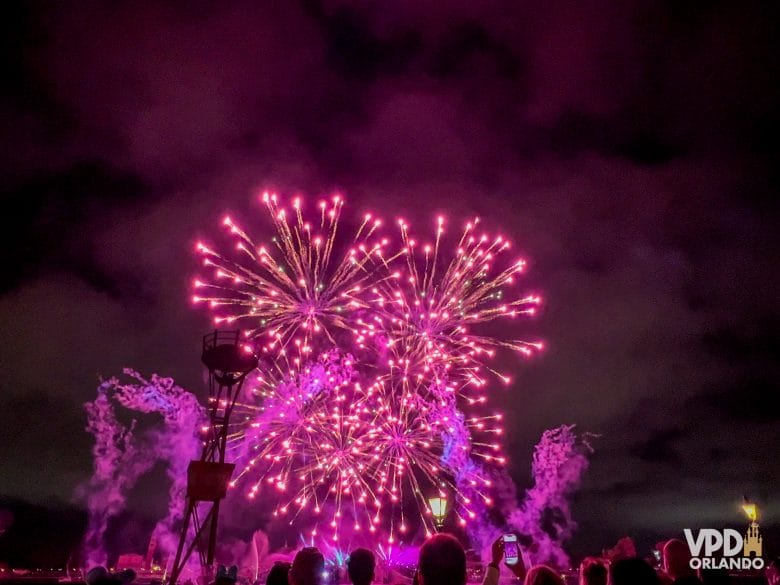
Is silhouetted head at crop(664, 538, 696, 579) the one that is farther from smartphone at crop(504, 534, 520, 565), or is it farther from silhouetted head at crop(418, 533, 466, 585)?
silhouetted head at crop(418, 533, 466, 585)

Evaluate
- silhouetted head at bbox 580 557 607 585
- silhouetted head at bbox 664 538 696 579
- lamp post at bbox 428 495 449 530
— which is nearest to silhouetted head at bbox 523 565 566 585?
silhouetted head at bbox 580 557 607 585

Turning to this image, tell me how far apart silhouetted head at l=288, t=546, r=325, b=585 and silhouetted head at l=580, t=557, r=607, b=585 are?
2.21m

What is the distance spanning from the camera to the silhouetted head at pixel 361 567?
16.9 ft

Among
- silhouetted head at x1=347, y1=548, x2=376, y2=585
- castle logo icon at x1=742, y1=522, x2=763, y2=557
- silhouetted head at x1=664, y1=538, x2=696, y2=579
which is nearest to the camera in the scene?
silhouetted head at x1=347, y1=548, x2=376, y2=585

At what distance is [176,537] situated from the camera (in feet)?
129

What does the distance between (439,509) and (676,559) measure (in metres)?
9.23

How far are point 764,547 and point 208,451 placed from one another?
2492cm

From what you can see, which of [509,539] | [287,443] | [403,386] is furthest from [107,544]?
[509,539]

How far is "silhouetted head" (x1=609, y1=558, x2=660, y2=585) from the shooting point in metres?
4.21

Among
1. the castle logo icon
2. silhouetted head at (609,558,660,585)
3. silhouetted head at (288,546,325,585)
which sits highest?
silhouetted head at (609,558,660,585)

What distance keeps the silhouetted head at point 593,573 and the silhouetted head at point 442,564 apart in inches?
76.2

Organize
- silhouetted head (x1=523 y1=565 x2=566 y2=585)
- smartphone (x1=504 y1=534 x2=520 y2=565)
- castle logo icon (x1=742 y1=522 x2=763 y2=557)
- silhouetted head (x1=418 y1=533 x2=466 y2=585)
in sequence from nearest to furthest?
silhouetted head (x1=418 y1=533 x2=466 y2=585), silhouetted head (x1=523 y1=565 x2=566 y2=585), smartphone (x1=504 y1=534 x2=520 y2=565), castle logo icon (x1=742 y1=522 x2=763 y2=557)

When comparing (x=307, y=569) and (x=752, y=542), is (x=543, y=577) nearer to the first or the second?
(x=307, y=569)

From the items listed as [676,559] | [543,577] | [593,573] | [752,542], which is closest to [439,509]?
[676,559]
